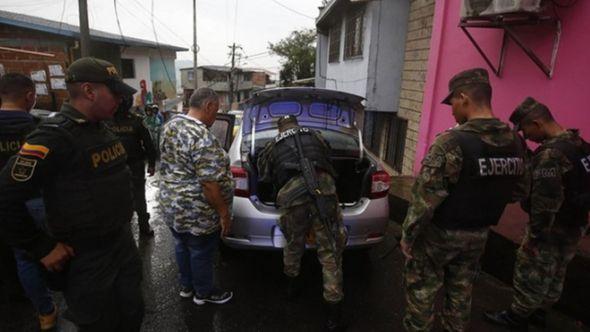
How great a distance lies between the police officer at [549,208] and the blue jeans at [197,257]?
7.47 feet

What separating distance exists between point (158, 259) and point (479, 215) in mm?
2950

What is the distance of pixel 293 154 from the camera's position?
8.77 ft

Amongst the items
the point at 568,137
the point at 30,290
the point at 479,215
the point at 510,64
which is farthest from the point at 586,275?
the point at 30,290

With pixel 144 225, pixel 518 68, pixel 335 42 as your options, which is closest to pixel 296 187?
pixel 144 225

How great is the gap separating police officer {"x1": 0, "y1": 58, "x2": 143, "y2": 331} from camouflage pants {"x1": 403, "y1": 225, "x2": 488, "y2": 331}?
172 centimetres

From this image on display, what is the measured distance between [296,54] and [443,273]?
3787 cm

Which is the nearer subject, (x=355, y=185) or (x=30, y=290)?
(x=30, y=290)

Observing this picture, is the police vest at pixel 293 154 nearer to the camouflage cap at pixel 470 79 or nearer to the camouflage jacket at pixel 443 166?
the camouflage jacket at pixel 443 166

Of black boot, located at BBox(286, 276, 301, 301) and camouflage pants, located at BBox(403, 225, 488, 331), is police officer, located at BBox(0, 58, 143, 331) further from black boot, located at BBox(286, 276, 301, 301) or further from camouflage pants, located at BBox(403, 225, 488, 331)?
camouflage pants, located at BBox(403, 225, 488, 331)

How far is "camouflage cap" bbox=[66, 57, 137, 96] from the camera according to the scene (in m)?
1.72

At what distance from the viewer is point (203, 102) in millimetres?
2529

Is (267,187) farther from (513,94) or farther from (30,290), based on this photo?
(513,94)

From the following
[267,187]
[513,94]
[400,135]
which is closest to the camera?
[267,187]

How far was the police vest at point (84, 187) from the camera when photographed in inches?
63.9
